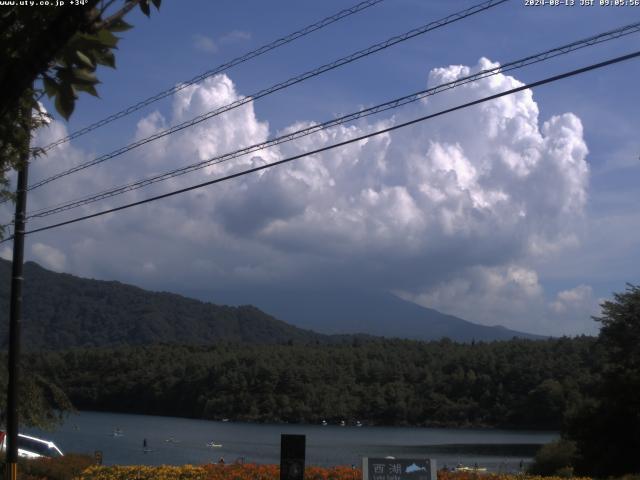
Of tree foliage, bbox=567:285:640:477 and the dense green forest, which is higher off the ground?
the dense green forest

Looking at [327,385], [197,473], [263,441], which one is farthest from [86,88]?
[327,385]

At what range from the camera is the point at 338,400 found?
10969cm

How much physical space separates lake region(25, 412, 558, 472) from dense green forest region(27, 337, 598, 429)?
3.34 metres

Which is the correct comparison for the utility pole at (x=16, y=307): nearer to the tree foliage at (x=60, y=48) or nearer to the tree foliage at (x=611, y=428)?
the tree foliage at (x=60, y=48)

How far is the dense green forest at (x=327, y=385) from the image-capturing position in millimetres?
99256

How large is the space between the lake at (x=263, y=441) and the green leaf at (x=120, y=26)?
39.2 m


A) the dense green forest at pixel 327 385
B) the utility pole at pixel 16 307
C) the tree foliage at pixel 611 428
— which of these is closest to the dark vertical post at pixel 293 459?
the utility pole at pixel 16 307

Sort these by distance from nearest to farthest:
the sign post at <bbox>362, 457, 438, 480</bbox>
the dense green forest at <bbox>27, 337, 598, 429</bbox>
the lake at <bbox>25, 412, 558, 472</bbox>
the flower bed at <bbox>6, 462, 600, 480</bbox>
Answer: the sign post at <bbox>362, 457, 438, 480</bbox>, the flower bed at <bbox>6, 462, 600, 480</bbox>, the lake at <bbox>25, 412, 558, 472</bbox>, the dense green forest at <bbox>27, 337, 598, 429</bbox>

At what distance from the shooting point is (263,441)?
72.1 metres

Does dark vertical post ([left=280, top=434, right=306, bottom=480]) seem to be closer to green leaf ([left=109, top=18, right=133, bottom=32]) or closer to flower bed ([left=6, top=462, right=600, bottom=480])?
flower bed ([left=6, top=462, right=600, bottom=480])

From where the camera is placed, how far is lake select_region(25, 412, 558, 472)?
52781 mm

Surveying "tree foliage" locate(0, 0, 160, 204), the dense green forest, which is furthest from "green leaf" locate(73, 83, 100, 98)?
the dense green forest

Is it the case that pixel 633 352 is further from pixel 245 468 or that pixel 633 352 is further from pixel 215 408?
pixel 215 408

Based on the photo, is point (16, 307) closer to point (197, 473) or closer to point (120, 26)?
point (197, 473)
